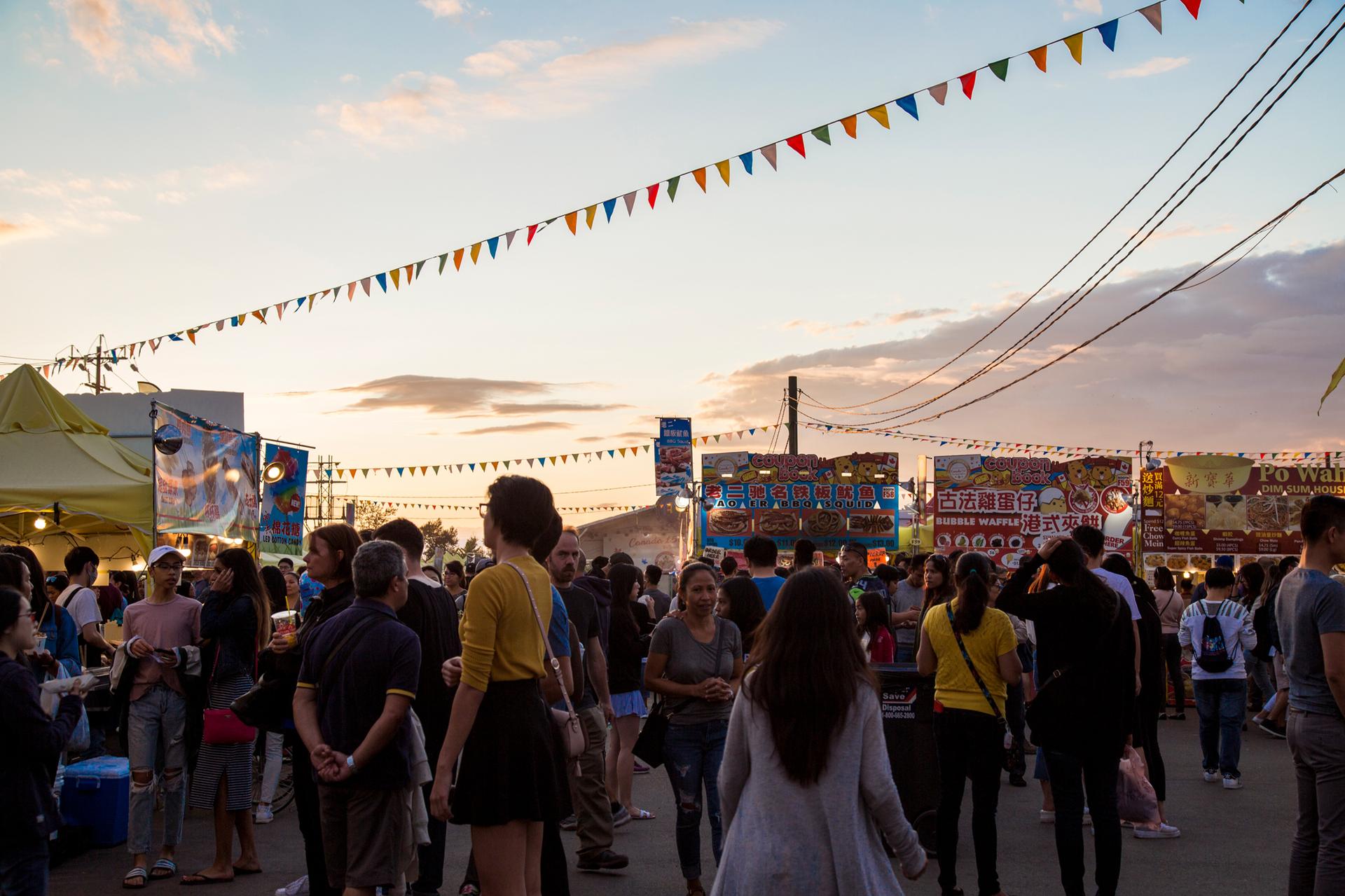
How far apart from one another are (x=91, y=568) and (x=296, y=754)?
16.7ft

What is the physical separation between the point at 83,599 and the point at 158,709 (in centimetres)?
227

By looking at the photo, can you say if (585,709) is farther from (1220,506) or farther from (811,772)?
(1220,506)

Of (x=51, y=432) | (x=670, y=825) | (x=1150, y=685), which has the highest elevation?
(x=51, y=432)

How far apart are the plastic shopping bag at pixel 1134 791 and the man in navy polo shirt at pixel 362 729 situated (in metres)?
5.00

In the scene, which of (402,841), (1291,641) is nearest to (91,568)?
(402,841)

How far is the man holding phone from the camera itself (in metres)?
7.16

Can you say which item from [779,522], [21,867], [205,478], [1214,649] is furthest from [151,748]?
[779,522]

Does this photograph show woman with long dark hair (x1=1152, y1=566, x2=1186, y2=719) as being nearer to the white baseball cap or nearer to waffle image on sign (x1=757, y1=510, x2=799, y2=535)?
the white baseball cap

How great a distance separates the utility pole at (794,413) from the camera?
3069 cm

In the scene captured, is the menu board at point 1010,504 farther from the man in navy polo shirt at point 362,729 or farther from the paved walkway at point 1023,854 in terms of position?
the man in navy polo shirt at point 362,729

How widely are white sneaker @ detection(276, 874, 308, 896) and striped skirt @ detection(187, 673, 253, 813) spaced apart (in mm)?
690

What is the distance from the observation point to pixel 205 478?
56.1ft

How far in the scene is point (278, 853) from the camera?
7977 mm

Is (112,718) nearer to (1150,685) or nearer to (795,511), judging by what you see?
(1150,685)
